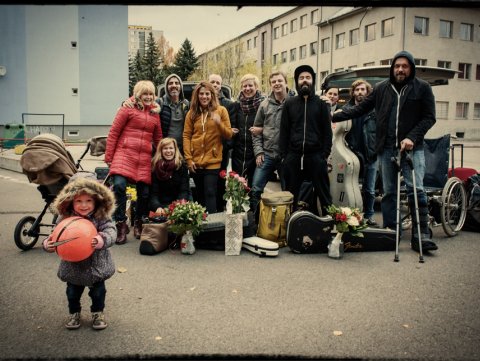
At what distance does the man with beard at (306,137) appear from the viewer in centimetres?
649

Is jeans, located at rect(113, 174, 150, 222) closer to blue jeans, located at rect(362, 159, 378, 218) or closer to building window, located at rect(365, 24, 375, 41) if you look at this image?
blue jeans, located at rect(362, 159, 378, 218)

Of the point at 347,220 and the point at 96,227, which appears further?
the point at 347,220

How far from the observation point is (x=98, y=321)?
3.76 metres

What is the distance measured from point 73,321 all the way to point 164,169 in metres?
3.21

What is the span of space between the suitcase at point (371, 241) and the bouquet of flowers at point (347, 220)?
18 cm

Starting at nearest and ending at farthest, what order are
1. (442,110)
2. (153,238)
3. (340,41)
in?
1. (153,238)
2. (442,110)
3. (340,41)

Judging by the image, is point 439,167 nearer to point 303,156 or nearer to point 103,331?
point 303,156

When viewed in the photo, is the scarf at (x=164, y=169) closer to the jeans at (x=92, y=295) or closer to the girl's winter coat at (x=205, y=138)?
the girl's winter coat at (x=205, y=138)

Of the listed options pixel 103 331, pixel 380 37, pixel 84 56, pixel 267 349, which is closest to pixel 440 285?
pixel 267 349

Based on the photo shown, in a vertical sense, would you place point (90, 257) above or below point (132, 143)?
below

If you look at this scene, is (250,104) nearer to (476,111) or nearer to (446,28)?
(446,28)

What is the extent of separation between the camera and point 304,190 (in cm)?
715

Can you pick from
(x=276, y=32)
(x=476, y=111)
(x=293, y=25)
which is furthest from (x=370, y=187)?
(x=276, y=32)

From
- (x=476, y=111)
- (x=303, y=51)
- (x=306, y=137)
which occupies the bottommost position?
(x=306, y=137)
